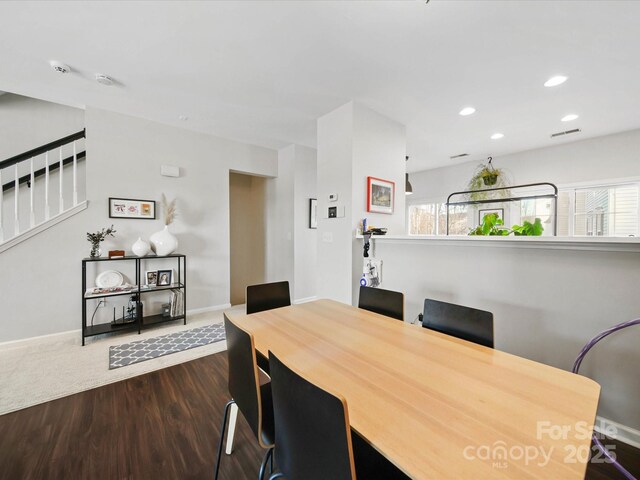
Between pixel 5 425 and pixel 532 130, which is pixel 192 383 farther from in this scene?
pixel 532 130

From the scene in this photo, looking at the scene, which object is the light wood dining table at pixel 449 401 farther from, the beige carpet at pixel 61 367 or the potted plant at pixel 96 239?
the potted plant at pixel 96 239

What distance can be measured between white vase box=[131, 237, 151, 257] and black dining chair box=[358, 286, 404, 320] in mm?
2788

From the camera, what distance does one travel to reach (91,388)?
2059 mm

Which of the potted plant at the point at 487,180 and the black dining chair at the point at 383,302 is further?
the potted plant at the point at 487,180

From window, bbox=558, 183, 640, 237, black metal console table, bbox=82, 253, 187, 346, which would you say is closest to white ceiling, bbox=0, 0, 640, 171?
window, bbox=558, 183, 640, 237

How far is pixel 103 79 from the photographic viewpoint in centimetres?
248

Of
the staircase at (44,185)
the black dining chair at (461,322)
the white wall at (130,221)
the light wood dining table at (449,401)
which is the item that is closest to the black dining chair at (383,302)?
A: the black dining chair at (461,322)

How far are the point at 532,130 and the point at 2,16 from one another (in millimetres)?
5497

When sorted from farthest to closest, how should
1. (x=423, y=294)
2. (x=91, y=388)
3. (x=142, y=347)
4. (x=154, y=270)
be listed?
1. (x=154, y=270)
2. (x=142, y=347)
3. (x=423, y=294)
4. (x=91, y=388)

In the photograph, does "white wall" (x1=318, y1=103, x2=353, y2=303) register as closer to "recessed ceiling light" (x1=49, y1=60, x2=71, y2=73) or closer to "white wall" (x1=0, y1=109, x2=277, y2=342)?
"white wall" (x1=0, y1=109, x2=277, y2=342)

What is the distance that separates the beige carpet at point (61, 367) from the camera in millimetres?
1994

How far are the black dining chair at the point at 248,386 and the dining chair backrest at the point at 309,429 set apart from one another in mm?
185

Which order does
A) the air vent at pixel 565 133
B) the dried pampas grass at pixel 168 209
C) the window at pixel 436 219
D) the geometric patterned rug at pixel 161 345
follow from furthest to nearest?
the window at pixel 436 219
the air vent at pixel 565 133
the dried pampas grass at pixel 168 209
the geometric patterned rug at pixel 161 345

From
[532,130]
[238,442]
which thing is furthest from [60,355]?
[532,130]
